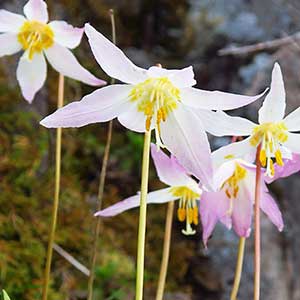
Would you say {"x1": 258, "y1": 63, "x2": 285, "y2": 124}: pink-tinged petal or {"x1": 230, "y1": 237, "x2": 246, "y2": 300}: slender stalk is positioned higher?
{"x1": 258, "y1": 63, "x2": 285, "y2": 124}: pink-tinged petal

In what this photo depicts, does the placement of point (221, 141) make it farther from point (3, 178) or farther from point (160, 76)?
point (160, 76)

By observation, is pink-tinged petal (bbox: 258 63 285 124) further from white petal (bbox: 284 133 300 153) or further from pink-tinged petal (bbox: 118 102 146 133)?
pink-tinged petal (bbox: 118 102 146 133)

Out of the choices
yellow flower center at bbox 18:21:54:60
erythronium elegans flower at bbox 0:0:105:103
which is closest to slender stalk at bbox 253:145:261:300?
erythronium elegans flower at bbox 0:0:105:103

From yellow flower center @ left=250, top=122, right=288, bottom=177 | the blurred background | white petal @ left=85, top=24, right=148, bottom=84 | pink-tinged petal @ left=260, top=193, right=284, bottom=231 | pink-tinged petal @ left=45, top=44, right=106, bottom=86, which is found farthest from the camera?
the blurred background

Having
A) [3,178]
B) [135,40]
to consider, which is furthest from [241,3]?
[3,178]

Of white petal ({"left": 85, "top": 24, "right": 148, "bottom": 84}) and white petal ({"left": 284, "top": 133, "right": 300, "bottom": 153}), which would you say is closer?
white petal ({"left": 85, "top": 24, "right": 148, "bottom": 84})

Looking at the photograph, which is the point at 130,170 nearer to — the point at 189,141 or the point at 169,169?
the point at 169,169

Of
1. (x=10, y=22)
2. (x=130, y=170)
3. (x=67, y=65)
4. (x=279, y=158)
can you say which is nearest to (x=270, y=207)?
(x=279, y=158)
